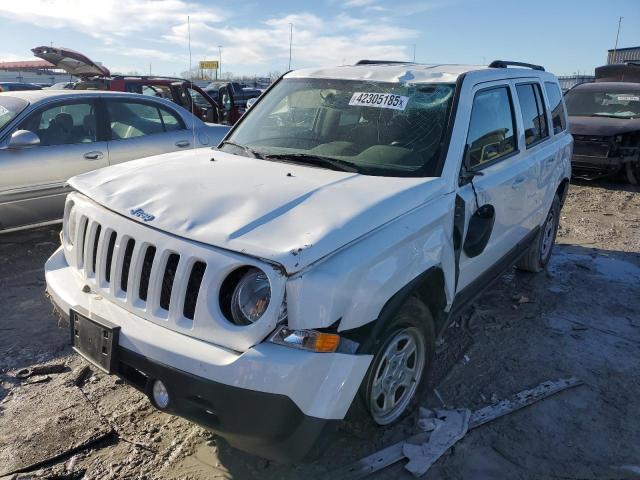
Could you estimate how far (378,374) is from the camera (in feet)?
8.54

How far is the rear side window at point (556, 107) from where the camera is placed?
5125mm

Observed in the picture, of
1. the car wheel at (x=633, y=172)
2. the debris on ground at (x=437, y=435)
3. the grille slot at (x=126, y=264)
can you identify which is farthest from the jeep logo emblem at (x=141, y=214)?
the car wheel at (x=633, y=172)

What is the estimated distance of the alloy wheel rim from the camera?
8.60 ft

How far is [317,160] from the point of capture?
10.5 ft

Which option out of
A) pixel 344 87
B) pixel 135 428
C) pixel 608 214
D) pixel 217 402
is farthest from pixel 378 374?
pixel 608 214

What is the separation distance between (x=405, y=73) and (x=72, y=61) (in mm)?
8582

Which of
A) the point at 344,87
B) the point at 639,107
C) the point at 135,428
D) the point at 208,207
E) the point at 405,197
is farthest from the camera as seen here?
the point at 639,107

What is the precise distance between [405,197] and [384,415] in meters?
1.13

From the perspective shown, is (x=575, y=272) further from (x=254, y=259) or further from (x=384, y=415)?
(x=254, y=259)

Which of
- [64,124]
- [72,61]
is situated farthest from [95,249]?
[72,61]

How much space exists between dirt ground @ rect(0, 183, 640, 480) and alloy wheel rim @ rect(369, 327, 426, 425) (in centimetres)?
14

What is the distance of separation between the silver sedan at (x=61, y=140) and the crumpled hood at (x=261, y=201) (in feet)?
8.74

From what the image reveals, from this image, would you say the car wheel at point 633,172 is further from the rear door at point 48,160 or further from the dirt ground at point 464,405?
the rear door at point 48,160

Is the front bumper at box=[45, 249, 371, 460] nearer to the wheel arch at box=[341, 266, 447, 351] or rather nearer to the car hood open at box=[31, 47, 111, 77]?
the wheel arch at box=[341, 266, 447, 351]
